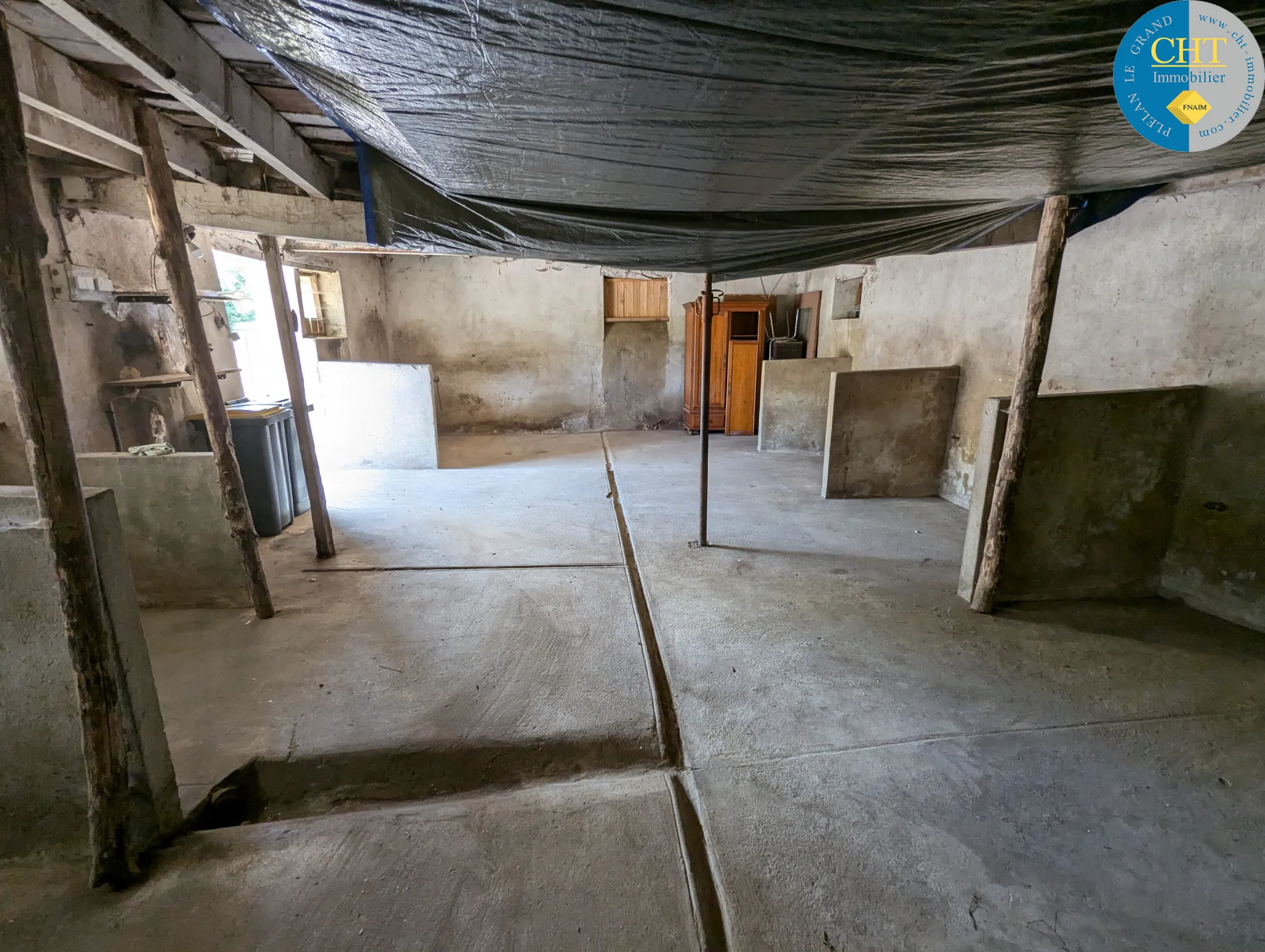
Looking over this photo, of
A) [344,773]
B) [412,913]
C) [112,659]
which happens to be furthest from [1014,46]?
[344,773]

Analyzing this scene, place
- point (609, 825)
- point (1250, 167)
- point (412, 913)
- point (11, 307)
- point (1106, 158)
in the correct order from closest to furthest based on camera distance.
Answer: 1. point (11, 307)
2. point (412, 913)
3. point (609, 825)
4. point (1106, 158)
5. point (1250, 167)

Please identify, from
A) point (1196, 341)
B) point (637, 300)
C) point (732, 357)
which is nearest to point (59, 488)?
point (1196, 341)

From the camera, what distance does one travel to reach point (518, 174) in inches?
81.4

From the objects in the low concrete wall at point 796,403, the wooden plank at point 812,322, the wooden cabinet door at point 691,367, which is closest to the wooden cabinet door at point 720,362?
the wooden cabinet door at point 691,367

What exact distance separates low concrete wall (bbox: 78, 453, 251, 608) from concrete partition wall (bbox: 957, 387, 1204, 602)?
12.6 feet

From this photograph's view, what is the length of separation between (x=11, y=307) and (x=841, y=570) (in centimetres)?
351

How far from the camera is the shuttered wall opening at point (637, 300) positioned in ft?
25.4

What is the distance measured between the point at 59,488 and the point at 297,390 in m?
2.34

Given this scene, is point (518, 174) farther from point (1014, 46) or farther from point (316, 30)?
point (1014, 46)

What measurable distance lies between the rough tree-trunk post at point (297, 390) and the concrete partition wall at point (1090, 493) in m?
3.76

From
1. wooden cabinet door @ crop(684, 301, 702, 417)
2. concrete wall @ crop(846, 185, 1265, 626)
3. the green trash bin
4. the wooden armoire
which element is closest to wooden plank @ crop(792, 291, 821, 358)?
the wooden armoire

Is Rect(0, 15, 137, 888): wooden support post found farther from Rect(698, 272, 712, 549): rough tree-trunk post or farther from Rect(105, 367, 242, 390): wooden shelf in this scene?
Rect(698, 272, 712, 549): rough tree-trunk post

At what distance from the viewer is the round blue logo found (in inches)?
42.0

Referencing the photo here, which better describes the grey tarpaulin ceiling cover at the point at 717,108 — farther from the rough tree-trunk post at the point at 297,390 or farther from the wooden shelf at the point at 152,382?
the wooden shelf at the point at 152,382
